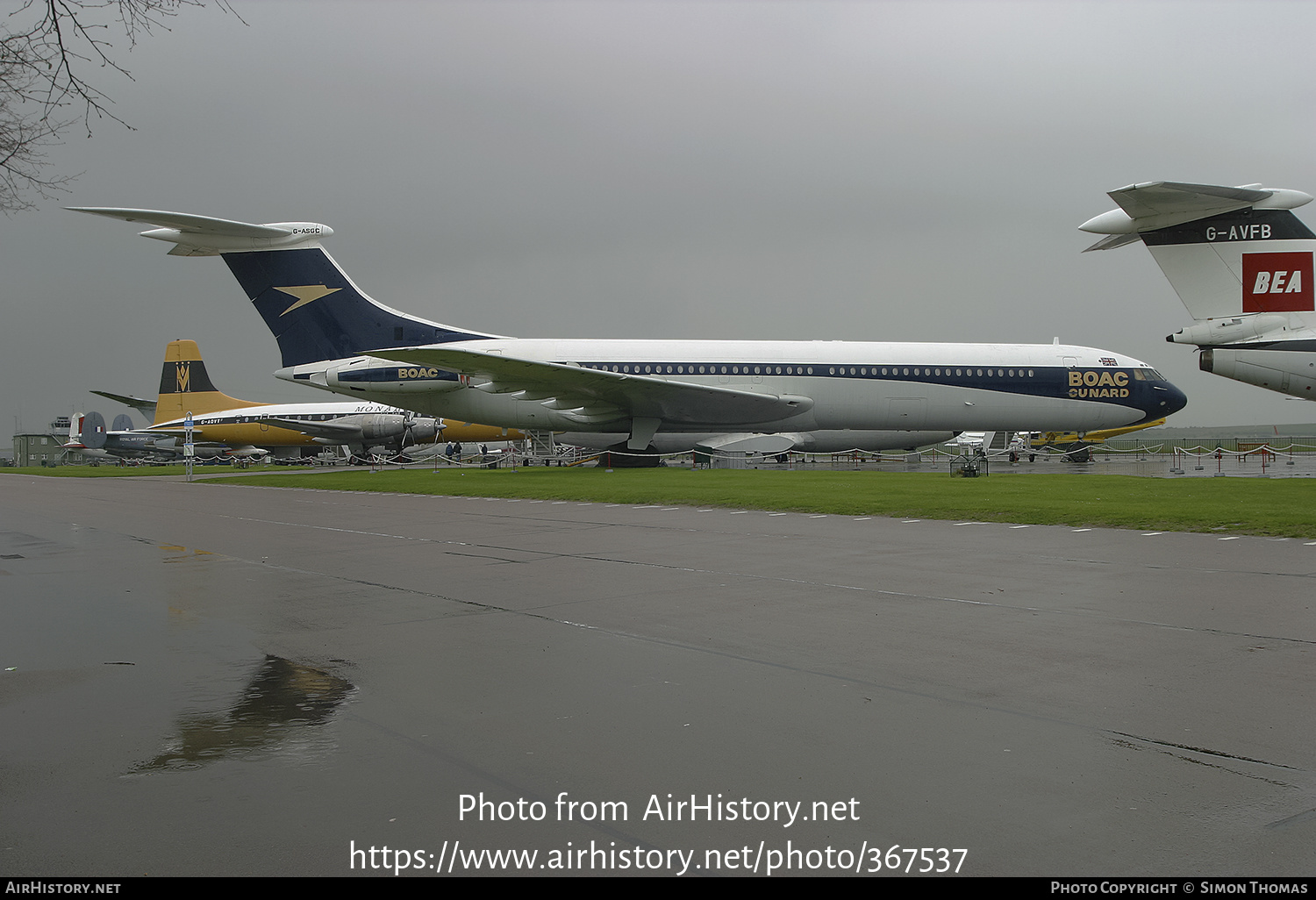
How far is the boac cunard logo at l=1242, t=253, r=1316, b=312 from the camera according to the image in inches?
642

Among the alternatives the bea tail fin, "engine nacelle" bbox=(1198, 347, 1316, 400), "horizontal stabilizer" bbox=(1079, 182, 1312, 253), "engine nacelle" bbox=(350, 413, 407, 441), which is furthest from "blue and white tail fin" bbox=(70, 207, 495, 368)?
the bea tail fin

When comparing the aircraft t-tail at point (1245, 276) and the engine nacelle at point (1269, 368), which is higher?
the aircraft t-tail at point (1245, 276)

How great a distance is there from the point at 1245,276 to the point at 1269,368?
1.69 meters

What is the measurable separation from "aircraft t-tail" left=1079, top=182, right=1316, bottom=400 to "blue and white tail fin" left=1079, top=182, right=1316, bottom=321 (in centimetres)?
2

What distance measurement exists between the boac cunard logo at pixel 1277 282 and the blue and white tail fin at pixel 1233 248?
2 cm

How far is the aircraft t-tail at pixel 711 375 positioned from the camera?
3161 cm

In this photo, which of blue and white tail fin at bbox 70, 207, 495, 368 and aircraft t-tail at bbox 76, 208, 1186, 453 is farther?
aircraft t-tail at bbox 76, 208, 1186, 453

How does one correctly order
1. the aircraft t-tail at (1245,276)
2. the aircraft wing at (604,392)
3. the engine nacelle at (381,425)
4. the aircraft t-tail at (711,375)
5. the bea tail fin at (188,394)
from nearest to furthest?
the aircraft t-tail at (1245,276) → the aircraft wing at (604,392) → the aircraft t-tail at (711,375) → the engine nacelle at (381,425) → the bea tail fin at (188,394)

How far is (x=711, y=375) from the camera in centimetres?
3212

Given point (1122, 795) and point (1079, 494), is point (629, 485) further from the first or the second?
point (1122, 795)

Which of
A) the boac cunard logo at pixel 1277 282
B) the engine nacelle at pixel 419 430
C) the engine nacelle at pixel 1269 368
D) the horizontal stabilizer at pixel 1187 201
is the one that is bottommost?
the engine nacelle at pixel 419 430

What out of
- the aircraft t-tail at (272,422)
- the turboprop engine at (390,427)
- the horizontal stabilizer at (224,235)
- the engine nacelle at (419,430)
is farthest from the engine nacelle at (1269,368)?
the engine nacelle at (419,430)

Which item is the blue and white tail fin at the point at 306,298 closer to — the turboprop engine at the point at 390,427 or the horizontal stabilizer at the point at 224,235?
the horizontal stabilizer at the point at 224,235

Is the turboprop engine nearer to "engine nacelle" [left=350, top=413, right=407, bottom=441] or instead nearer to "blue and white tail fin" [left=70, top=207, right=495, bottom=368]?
"engine nacelle" [left=350, top=413, right=407, bottom=441]
